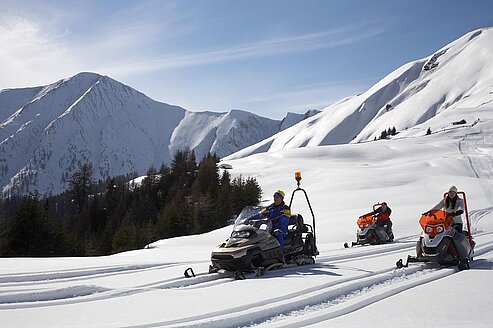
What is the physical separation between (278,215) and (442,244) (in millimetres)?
3670

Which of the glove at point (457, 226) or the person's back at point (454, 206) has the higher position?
the person's back at point (454, 206)

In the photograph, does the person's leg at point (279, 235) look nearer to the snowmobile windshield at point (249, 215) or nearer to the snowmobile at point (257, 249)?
the snowmobile at point (257, 249)

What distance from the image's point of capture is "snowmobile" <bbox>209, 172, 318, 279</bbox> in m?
9.77

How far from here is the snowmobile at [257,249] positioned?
977 cm

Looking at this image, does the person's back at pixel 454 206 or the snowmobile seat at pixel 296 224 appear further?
the snowmobile seat at pixel 296 224

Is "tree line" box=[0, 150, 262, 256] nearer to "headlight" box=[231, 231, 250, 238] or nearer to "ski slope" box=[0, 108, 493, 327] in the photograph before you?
"ski slope" box=[0, 108, 493, 327]

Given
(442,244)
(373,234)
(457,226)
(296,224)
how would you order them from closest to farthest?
(442,244) < (457,226) < (296,224) < (373,234)

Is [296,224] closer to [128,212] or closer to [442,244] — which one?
[442,244]

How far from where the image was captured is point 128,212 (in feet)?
203

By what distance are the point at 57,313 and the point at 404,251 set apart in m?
9.88

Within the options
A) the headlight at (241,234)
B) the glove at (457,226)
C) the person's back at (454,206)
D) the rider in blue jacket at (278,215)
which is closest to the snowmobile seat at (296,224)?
the rider in blue jacket at (278,215)

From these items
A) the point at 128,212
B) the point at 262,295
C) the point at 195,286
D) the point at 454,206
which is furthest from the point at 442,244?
the point at 128,212

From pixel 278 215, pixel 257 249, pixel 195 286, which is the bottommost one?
pixel 195 286

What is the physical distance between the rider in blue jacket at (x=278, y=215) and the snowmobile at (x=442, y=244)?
269cm
